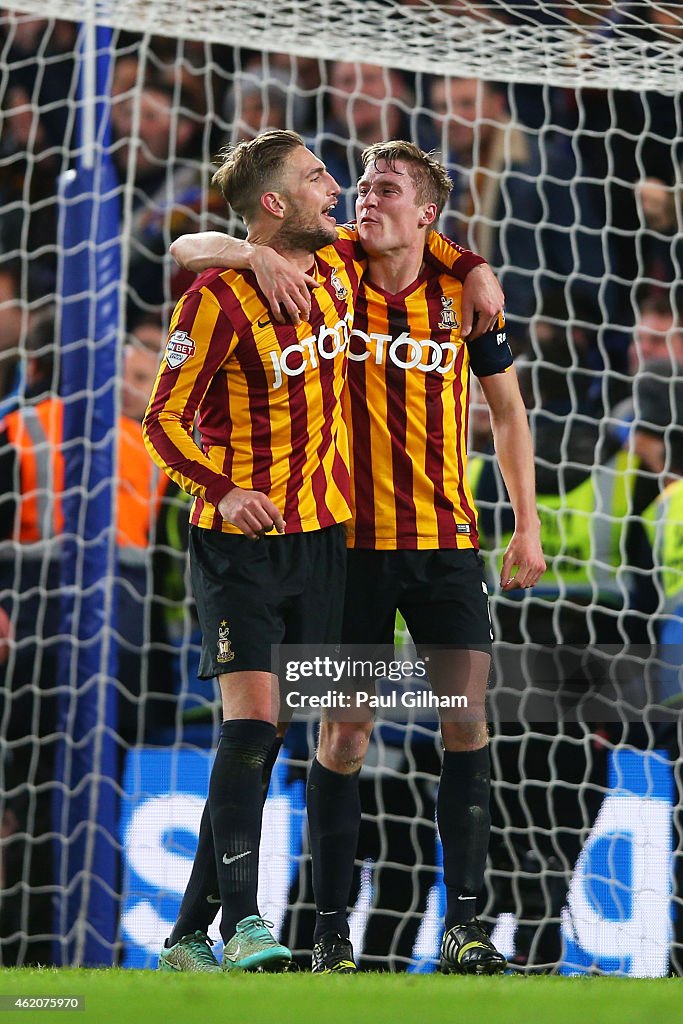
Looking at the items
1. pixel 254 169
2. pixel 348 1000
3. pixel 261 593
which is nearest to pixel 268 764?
pixel 261 593

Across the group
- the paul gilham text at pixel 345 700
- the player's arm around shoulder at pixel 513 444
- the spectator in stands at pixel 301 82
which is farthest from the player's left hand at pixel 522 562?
the spectator in stands at pixel 301 82

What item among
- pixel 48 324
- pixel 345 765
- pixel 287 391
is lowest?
pixel 345 765

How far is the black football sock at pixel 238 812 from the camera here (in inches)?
77.9

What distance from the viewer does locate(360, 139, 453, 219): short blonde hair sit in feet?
7.87

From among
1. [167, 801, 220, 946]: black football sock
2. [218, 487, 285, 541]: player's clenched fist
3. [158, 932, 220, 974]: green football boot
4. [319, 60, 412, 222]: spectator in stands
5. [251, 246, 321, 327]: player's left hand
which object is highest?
[319, 60, 412, 222]: spectator in stands

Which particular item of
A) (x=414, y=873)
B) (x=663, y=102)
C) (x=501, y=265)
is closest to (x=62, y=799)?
(x=414, y=873)

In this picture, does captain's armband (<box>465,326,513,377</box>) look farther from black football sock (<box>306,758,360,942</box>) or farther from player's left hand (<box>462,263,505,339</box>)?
black football sock (<box>306,758,360,942</box>)

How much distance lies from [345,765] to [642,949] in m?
1.43

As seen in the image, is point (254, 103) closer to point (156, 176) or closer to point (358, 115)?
point (358, 115)

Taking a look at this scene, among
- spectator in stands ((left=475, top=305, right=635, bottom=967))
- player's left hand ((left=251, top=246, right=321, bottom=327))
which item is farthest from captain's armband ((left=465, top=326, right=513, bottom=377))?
spectator in stands ((left=475, top=305, right=635, bottom=967))

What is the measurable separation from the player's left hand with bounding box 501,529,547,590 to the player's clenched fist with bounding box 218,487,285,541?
52 centimetres

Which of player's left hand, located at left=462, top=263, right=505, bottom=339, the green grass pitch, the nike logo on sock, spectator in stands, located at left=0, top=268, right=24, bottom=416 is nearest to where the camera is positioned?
the green grass pitch

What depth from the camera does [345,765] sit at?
2.29 m

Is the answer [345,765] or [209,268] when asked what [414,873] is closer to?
[345,765]
